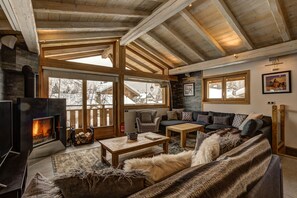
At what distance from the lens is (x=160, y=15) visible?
9.58ft

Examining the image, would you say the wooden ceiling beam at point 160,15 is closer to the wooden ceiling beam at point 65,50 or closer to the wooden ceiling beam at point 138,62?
the wooden ceiling beam at point 65,50

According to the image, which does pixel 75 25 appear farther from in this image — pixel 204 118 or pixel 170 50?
pixel 204 118

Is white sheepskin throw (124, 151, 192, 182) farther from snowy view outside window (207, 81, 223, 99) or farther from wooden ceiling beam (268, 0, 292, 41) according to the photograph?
snowy view outside window (207, 81, 223, 99)

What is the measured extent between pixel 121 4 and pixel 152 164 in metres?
2.89

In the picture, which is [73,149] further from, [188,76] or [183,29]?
[188,76]

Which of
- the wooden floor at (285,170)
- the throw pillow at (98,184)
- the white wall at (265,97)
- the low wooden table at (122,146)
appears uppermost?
the white wall at (265,97)

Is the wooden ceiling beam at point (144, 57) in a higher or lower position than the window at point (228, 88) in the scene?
higher

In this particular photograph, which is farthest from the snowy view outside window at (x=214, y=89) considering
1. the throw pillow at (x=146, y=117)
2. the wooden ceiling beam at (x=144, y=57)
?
the throw pillow at (x=146, y=117)

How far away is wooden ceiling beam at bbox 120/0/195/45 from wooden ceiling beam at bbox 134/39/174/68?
967mm

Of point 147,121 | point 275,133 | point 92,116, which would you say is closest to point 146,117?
point 147,121

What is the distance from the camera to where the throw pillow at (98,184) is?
770mm

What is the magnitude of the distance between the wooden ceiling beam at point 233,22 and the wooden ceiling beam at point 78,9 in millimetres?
1368

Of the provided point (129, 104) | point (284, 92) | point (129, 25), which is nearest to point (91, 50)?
point (129, 25)

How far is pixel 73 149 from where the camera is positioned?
138 inches
